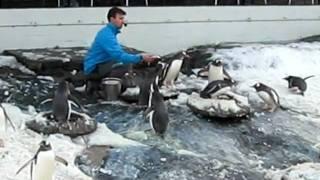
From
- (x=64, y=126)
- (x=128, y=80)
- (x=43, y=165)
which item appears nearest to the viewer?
(x=43, y=165)

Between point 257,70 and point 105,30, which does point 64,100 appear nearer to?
point 105,30

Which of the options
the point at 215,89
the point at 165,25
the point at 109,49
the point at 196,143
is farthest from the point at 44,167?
the point at 165,25

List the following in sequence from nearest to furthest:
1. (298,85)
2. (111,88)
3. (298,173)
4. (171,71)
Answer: (298,173) → (111,88) → (171,71) → (298,85)

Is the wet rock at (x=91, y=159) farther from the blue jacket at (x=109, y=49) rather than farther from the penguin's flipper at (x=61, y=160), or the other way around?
the blue jacket at (x=109, y=49)

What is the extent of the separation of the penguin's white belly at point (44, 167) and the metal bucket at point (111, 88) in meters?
2.49

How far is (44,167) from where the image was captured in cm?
473

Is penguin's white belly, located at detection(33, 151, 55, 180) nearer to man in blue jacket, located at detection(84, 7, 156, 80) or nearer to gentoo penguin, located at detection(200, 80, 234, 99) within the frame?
man in blue jacket, located at detection(84, 7, 156, 80)

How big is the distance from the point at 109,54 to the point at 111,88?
0.38 m

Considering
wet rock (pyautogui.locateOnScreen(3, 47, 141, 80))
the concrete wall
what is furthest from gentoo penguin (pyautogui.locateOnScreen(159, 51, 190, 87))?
the concrete wall

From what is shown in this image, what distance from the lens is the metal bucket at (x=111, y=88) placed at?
721 cm

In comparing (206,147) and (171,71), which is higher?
(171,71)

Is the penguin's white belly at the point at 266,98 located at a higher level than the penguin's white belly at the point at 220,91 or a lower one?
lower

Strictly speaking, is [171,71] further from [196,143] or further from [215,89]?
[196,143]

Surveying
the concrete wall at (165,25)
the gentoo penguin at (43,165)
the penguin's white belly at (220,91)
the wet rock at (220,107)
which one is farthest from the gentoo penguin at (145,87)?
the gentoo penguin at (43,165)
